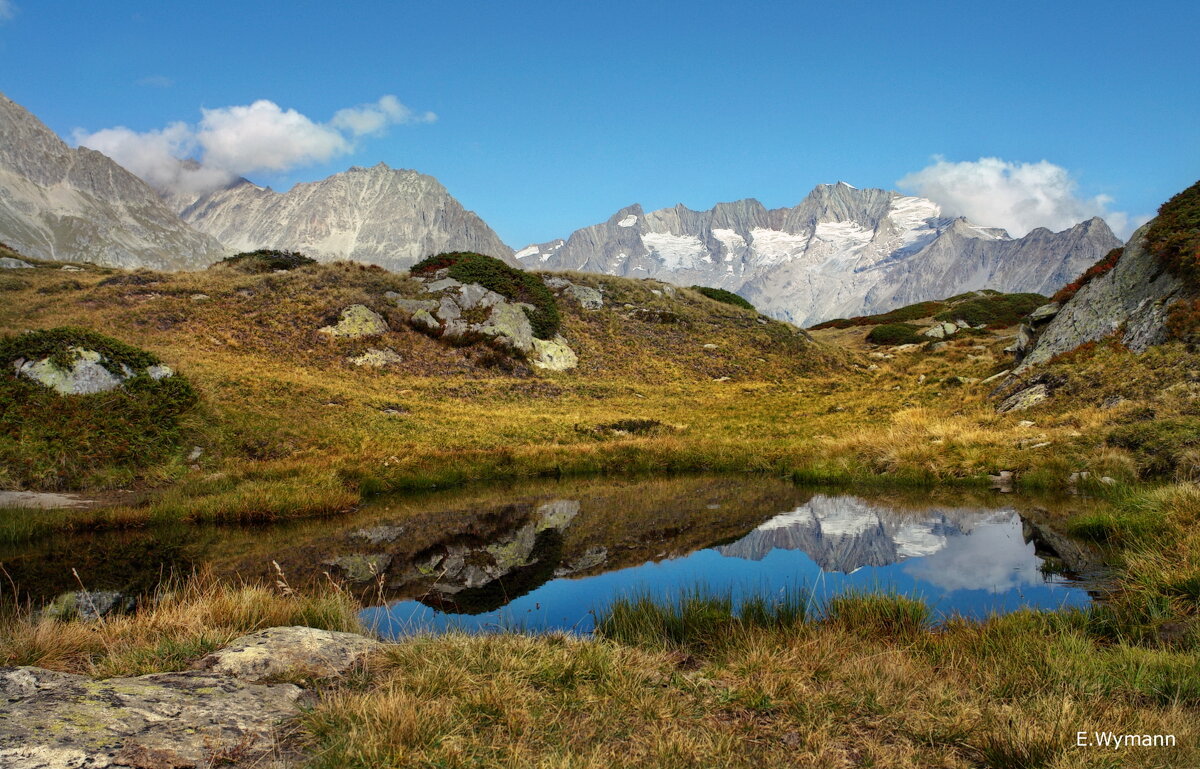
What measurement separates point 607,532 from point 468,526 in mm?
3741

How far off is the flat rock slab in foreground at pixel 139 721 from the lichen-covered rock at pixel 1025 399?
93.6ft

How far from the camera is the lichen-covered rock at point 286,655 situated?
6.35 m

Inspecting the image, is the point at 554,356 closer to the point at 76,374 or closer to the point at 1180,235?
the point at 76,374

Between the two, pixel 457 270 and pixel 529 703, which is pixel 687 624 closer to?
pixel 529 703

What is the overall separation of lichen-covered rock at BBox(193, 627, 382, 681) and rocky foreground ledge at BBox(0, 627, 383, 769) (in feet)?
0.05

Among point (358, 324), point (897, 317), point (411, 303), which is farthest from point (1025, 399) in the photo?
point (897, 317)

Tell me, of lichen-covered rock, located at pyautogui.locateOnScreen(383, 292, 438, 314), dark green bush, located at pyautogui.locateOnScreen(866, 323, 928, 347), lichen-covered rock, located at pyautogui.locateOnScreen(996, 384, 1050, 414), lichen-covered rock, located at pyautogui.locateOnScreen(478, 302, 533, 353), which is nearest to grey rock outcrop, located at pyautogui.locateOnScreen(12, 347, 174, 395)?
lichen-covered rock, located at pyautogui.locateOnScreen(383, 292, 438, 314)

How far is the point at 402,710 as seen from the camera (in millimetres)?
5148

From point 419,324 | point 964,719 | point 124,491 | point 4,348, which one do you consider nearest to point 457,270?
point 419,324

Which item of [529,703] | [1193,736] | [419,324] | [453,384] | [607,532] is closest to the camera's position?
[1193,736]

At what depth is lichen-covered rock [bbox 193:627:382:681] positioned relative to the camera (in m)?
6.35

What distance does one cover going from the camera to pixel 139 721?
4.93m

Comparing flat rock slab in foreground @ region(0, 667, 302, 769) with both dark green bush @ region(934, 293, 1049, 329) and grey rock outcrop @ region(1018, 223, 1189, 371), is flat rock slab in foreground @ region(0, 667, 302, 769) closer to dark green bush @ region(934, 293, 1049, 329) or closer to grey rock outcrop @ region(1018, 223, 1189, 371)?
grey rock outcrop @ region(1018, 223, 1189, 371)

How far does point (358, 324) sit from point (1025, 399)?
123ft
